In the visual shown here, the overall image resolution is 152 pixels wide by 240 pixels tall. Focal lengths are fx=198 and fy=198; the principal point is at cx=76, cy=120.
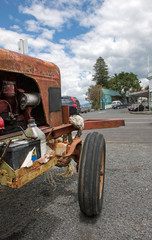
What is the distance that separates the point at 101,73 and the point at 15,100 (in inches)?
2798

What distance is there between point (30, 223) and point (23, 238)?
0.84 feet

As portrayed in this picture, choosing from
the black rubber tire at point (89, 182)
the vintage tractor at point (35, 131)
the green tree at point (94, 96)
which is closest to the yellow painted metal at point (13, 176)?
the vintage tractor at point (35, 131)

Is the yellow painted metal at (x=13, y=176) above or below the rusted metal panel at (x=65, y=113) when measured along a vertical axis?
below

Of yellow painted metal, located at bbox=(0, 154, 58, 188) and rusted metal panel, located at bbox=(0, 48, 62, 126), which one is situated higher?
rusted metal panel, located at bbox=(0, 48, 62, 126)

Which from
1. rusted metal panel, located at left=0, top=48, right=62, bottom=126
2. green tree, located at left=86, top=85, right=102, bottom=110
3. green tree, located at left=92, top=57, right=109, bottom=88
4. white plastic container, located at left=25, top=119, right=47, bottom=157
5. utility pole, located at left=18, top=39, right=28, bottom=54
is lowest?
white plastic container, located at left=25, top=119, right=47, bottom=157

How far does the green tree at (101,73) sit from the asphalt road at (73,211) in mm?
68725

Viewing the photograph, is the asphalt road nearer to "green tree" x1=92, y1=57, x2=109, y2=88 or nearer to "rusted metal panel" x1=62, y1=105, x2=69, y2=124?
"rusted metal panel" x1=62, y1=105, x2=69, y2=124

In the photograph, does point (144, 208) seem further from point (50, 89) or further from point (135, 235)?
point (50, 89)

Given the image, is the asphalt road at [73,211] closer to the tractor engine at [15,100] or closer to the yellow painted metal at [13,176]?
the yellow painted metal at [13,176]

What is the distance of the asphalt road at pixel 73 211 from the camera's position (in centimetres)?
201

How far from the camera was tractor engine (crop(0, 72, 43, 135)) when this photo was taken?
2.16 metres

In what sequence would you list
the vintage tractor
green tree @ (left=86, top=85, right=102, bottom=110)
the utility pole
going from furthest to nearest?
green tree @ (left=86, top=85, right=102, bottom=110), the utility pole, the vintage tractor

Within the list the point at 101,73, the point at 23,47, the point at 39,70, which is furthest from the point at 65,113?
the point at 101,73

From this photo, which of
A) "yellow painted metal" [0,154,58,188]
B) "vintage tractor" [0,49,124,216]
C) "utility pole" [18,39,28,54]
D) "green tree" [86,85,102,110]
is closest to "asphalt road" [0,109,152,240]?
"vintage tractor" [0,49,124,216]
